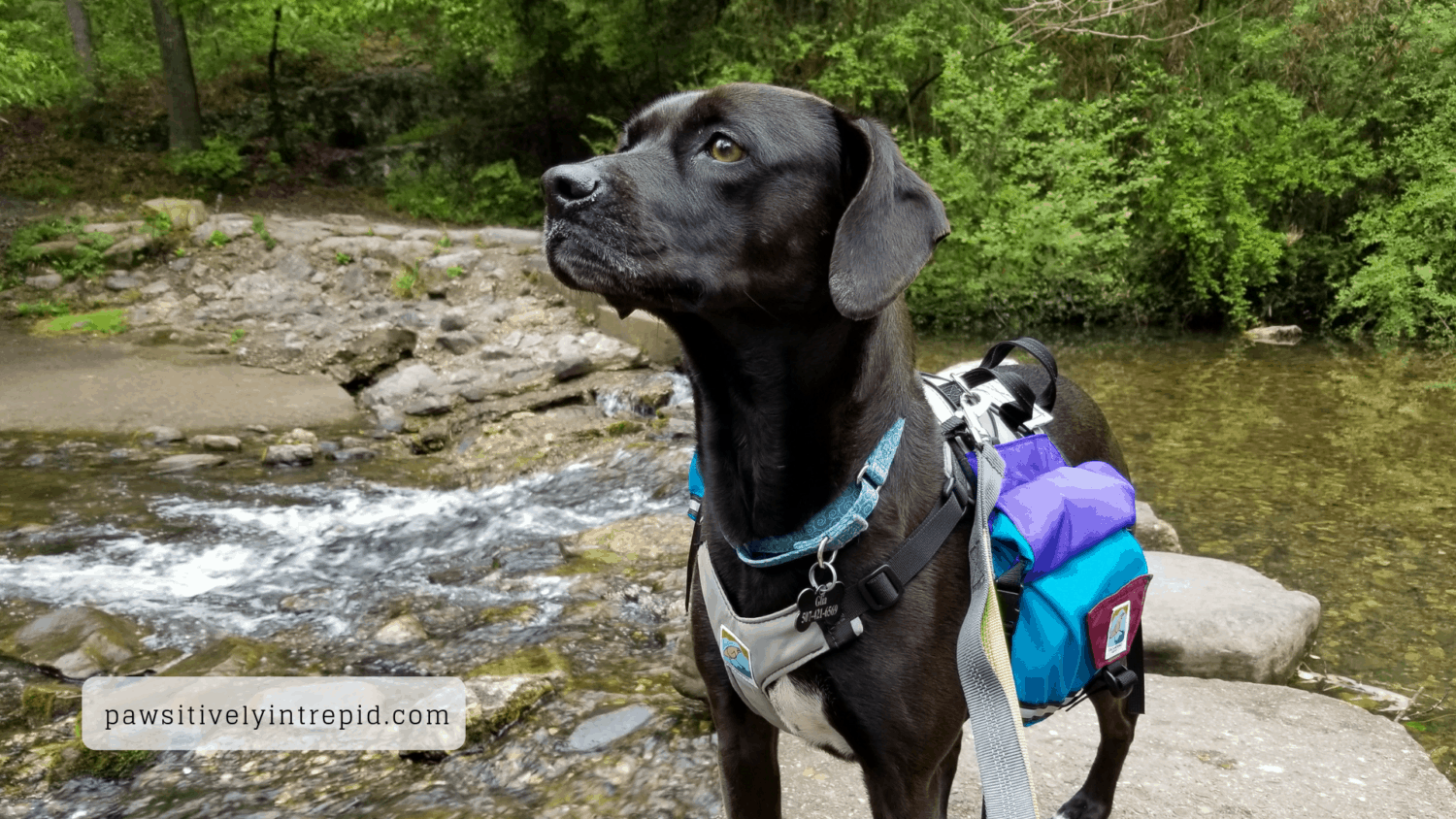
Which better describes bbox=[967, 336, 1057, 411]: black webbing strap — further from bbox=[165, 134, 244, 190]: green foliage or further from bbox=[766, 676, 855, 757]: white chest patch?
bbox=[165, 134, 244, 190]: green foliage

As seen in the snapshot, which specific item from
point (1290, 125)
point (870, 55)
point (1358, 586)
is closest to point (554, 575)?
point (1358, 586)

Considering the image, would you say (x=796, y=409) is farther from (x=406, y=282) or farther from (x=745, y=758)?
(x=406, y=282)

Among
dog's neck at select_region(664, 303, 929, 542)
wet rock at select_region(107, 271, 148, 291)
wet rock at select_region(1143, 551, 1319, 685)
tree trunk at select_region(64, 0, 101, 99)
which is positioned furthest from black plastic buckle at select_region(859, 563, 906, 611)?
tree trunk at select_region(64, 0, 101, 99)

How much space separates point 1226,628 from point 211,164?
17.7 metres

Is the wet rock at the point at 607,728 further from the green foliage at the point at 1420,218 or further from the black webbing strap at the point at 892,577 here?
the green foliage at the point at 1420,218

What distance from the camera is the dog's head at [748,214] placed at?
6.57ft

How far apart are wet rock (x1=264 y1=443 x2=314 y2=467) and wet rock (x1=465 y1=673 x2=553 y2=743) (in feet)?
13.8

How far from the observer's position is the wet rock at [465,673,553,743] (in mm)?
3531

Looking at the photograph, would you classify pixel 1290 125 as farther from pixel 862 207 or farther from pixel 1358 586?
pixel 862 207

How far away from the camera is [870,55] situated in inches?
523

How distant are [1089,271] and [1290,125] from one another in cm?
300

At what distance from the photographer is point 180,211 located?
12938 millimetres

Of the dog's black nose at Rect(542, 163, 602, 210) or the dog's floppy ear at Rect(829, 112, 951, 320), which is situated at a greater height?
→ the dog's black nose at Rect(542, 163, 602, 210)

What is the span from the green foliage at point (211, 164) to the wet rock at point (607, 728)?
16.5m
